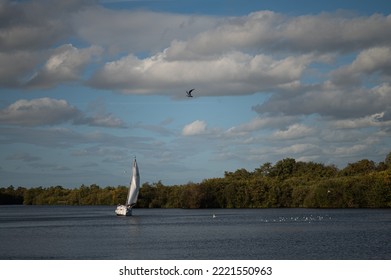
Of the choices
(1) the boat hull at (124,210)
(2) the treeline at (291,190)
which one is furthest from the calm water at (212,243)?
(2) the treeline at (291,190)

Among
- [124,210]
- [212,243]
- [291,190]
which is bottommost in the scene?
[212,243]

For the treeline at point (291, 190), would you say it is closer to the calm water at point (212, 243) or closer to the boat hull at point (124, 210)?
the boat hull at point (124, 210)

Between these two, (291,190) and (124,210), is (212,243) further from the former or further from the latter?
(291,190)

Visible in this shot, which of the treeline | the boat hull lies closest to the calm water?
the boat hull

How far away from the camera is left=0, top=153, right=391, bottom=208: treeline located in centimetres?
12456

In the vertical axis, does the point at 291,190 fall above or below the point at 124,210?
above

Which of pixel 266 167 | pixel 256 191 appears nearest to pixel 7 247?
pixel 256 191

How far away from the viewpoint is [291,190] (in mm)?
140875

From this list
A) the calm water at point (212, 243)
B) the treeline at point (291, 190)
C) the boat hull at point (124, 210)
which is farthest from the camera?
the treeline at point (291, 190)

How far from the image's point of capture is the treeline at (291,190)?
409 feet

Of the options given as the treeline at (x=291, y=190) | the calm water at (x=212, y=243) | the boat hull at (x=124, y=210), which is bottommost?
the calm water at (x=212, y=243)

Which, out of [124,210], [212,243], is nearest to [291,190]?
[124,210]

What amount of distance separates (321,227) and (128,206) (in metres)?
42.4
